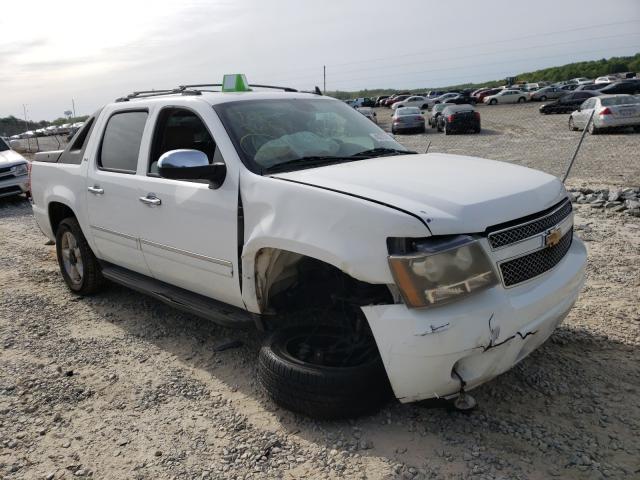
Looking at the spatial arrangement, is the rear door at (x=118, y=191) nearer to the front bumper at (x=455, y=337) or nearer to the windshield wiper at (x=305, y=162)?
the windshield wiper at (x=305, y=162)

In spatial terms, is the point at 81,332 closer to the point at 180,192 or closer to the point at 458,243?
the point at 180,192

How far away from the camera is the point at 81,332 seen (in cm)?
445

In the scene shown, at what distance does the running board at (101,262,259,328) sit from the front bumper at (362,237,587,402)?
3.52ft

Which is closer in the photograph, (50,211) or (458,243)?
(458,243)

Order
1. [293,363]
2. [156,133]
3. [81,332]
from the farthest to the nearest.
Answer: [81,332]
[156,133]
[293,363]

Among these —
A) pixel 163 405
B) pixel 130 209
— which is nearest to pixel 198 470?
pixel 163 405

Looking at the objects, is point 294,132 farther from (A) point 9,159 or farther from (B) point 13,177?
(A) point 9,159

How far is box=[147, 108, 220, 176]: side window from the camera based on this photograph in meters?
3.84

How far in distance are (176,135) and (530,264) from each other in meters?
2.60

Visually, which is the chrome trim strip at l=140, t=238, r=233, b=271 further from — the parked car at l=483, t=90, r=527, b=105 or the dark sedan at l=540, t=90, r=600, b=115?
the parked car at l=483, t=90, r=527, b=105

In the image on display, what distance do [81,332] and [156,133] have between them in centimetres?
175

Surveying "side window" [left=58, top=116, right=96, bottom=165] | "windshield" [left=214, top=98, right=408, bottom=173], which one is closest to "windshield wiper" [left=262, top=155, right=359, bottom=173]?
"windshield" [left=214, top=98, right=408, bottom=173]

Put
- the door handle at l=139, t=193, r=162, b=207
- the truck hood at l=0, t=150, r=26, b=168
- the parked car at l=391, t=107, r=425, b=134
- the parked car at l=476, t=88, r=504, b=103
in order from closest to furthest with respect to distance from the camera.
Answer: the door handle at l=139, t=193, r=162, b=207 → the truck hood at l=0, t=150, r=26, b=168 → the parked car at l=391, t=107, r=425, b=134 → the parked car at l=476, t=88, r=504, b=103

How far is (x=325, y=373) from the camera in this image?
2.84m
